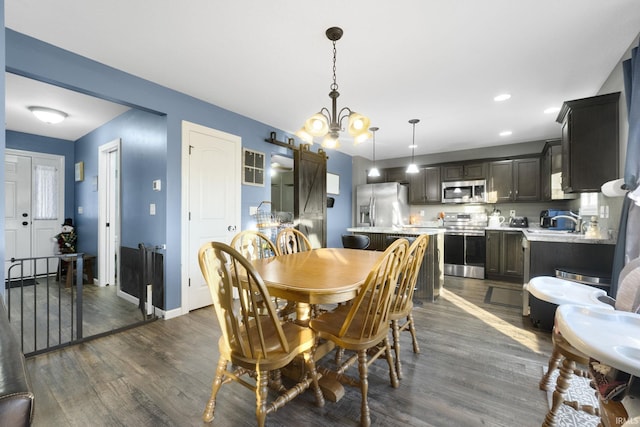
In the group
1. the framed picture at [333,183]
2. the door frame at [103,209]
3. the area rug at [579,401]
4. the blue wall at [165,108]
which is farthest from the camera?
the framed picture at [333,183]

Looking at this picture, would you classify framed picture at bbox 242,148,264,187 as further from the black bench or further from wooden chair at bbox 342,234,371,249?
the black bench

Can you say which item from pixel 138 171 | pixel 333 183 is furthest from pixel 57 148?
pixel 333 183

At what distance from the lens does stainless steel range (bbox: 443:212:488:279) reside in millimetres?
4781

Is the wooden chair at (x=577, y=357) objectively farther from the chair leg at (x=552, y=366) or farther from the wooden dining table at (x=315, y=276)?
the wooden dining table at (x=315, y=276)

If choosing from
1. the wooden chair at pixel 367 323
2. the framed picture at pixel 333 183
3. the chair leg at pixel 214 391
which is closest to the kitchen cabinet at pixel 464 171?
the framed picture at pixel 333 183

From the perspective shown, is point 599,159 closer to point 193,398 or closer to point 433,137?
point 433,137

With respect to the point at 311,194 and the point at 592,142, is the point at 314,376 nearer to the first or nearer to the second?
the point at 311,194

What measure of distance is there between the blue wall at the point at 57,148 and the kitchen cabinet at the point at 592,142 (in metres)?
7.27

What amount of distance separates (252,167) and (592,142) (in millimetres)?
3683

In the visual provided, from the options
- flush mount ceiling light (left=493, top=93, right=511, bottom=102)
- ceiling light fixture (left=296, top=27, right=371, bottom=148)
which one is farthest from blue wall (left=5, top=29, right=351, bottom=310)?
flush mount ceiling light (left=493, top=93, right=511, bottom=102)

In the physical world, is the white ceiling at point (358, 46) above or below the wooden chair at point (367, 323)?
above

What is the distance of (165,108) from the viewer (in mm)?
2918

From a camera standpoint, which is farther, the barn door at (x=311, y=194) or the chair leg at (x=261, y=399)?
the barn door at (x=311, y=194)

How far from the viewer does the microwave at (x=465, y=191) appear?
203 inches
